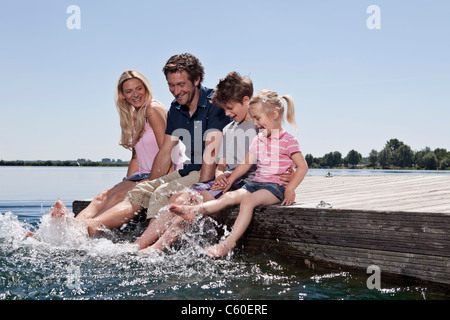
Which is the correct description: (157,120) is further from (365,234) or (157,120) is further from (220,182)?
(365,234)

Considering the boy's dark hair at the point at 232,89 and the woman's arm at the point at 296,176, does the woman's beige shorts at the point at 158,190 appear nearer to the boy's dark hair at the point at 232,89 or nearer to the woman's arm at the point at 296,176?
the boy's dark hair at the point at 232,89

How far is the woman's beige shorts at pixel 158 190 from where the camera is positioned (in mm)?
4348

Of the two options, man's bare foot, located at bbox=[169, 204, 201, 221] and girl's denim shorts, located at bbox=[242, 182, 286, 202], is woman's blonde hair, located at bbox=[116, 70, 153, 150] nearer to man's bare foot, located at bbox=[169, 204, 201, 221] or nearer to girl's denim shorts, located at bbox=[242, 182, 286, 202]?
man's bare foot, located at bbox=[169, 204, 201, 221]

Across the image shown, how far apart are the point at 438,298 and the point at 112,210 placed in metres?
3.04

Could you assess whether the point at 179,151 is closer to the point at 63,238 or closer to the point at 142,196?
the point at 142,196

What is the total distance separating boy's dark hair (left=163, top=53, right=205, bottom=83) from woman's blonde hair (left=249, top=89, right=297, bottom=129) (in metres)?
0.79

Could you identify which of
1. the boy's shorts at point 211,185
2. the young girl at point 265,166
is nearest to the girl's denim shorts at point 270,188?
the young girl at point 265,166

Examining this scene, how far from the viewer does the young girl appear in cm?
Result: 390

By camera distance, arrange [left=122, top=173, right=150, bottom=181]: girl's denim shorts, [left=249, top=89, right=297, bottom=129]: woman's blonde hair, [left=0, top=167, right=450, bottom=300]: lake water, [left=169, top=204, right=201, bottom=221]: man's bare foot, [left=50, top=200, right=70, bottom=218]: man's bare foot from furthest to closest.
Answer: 1. [left=122, top=173, right=150, bottom=181]: girl's denim shorts
2. [left=50, top=200, right=70, bottom=218]: man's bare foot
3. [left=249, top=89, right=297, bottom=129]: woman's blonde hair
4. [left=169, top=204, right=201, bottom=221]: man's bare foot
5. [left=0, top=167, right=450, bottom=300]: lake water

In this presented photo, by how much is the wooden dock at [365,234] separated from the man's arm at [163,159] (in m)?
0.90

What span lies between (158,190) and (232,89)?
1196 millimetres

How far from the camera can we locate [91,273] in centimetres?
338

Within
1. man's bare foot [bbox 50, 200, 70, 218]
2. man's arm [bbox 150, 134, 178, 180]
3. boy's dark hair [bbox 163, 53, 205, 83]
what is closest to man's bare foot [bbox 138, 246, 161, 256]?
man's bare foot [bbox 50, 200, 70, 218]

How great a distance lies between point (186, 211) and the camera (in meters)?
3.83
